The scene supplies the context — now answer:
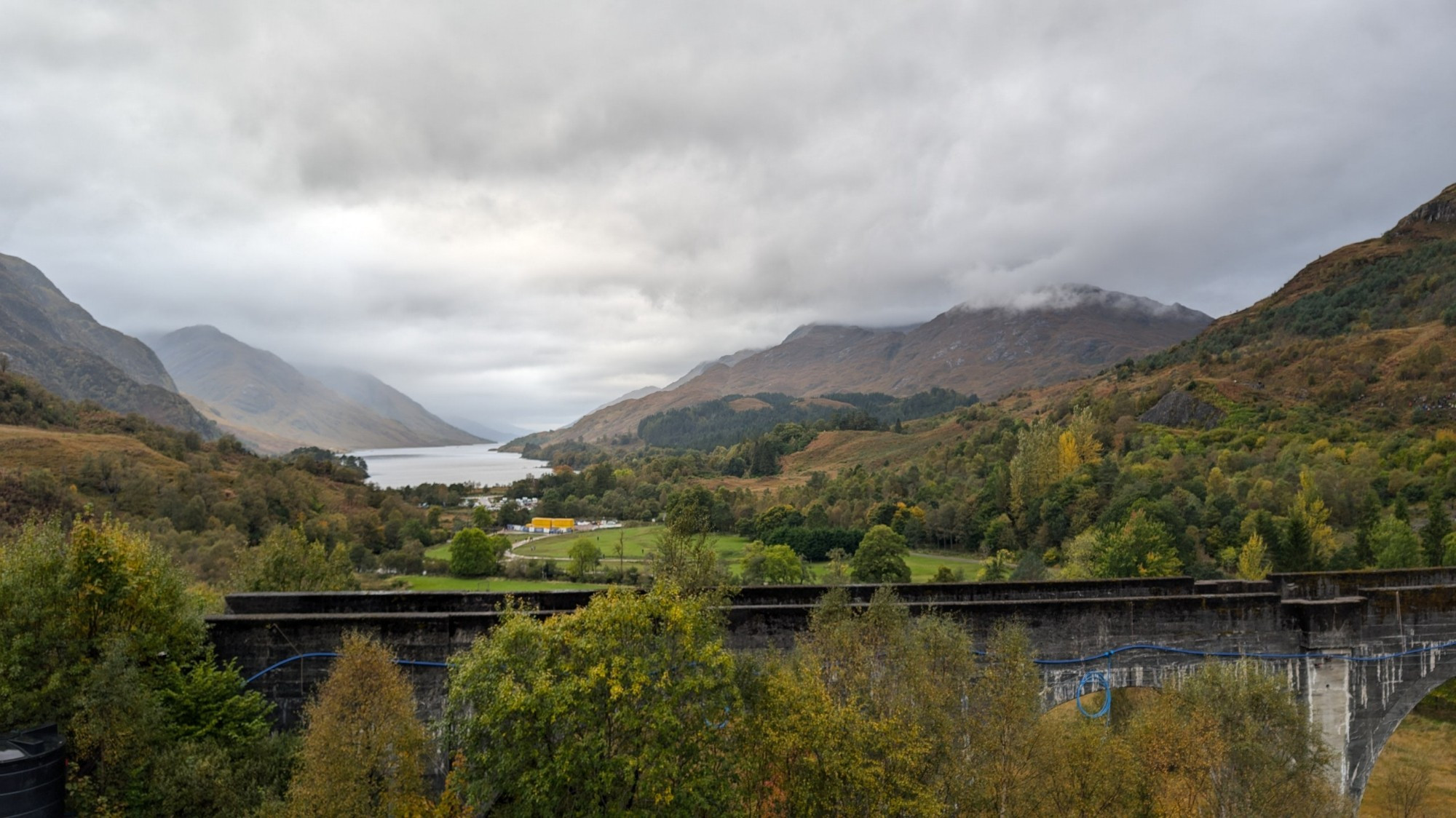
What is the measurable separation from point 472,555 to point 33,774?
58890 mm

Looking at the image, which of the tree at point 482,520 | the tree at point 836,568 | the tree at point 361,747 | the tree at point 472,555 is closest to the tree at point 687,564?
the tree at point 361,747

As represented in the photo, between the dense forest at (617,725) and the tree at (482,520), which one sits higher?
the dense forest at (617,725)

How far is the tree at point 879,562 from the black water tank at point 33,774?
163 feet

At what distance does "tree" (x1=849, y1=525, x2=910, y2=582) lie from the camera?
185ft

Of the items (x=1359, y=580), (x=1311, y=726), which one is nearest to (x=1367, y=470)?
(x=1359, y=580)

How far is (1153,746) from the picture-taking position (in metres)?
13.2

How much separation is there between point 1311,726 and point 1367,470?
5543cm

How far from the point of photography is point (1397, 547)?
4034 centimetres

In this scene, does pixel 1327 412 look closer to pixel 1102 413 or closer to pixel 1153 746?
pixel 1102 413

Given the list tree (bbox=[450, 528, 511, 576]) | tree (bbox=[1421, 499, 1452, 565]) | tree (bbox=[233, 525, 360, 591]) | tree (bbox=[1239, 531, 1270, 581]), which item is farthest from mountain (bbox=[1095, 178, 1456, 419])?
tree (bbox=[233, 525, 360, 591])

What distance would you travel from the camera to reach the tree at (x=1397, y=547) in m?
39.9

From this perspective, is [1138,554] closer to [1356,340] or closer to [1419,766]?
[1419,766]

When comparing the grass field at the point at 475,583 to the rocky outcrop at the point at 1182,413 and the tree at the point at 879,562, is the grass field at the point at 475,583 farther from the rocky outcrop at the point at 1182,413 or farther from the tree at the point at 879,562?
the rocky outcrop at the point at 1182,413

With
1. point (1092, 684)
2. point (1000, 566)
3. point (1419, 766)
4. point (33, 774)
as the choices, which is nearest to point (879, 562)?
point (1000, 566)
